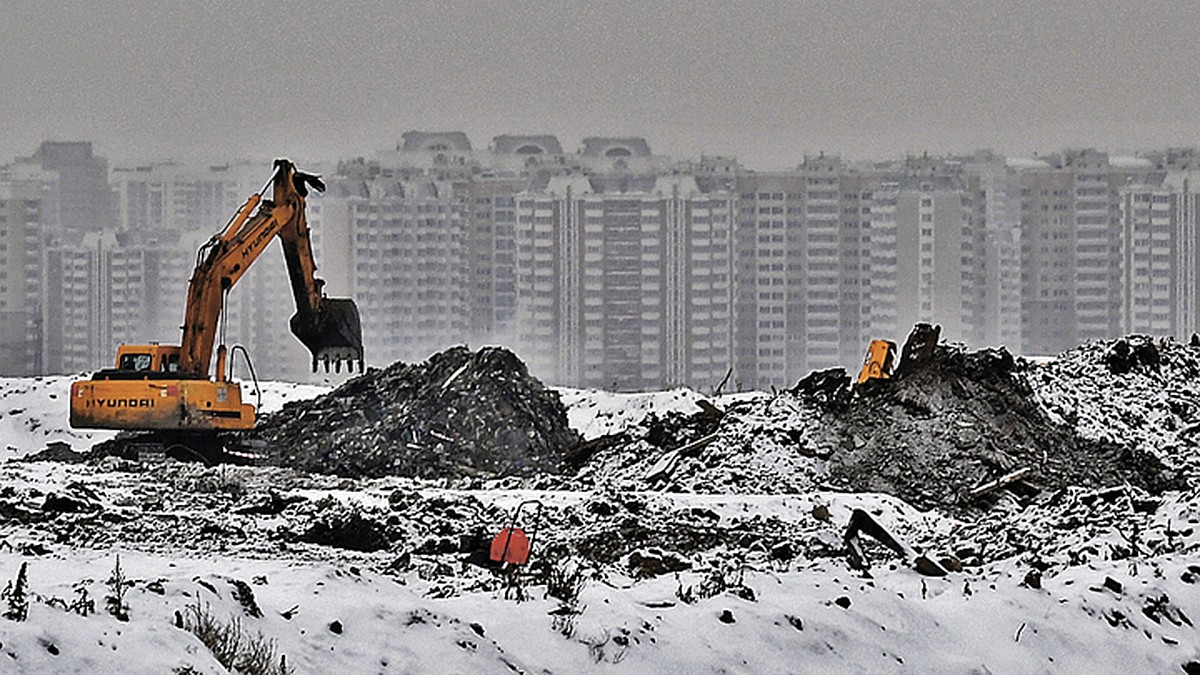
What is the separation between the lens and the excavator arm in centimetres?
1936

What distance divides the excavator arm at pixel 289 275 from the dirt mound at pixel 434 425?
113 centimetres

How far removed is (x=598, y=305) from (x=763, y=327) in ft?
23.3

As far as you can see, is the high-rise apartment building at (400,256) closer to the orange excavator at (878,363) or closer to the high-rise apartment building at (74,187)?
→ the high-rise apartment building at (74,187)

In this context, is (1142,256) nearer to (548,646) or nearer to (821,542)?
(821,542)

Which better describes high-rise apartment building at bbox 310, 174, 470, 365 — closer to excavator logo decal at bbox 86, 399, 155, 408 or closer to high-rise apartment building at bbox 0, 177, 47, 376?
high-rise apartment building at bbox 0, 177, 47, 376

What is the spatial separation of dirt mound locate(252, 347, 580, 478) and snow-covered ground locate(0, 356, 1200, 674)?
21.2 feet

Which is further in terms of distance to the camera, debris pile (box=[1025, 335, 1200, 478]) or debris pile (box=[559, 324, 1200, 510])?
debris pile (box=[1025, 335, 1200, 478])

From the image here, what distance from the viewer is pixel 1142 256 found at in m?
70.1

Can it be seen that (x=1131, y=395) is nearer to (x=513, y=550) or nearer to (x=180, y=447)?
(x=180, y=447)

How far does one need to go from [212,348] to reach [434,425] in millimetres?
3424

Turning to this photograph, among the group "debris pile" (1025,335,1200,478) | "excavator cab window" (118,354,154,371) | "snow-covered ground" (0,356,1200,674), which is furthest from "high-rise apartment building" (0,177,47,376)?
"snow-covered ground" (0,356,1200,674)

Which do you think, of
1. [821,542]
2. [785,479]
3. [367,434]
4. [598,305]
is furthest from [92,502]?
[598,305]

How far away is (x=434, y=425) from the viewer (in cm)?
2141

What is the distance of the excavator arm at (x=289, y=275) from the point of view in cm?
1936
